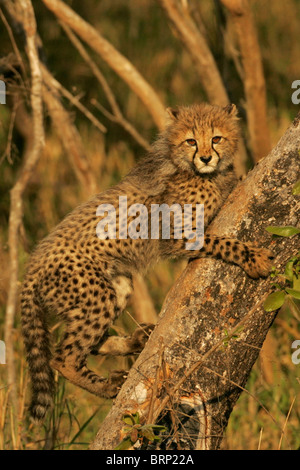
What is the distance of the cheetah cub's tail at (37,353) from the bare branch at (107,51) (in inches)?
90.4

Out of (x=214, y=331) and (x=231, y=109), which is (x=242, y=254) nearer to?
(x=214, y=331)

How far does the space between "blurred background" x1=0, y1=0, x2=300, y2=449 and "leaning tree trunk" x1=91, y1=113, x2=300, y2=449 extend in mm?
2482

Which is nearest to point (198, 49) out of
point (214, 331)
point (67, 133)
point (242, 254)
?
point (67, 133)

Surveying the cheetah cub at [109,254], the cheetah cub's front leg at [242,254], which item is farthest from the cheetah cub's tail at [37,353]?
the cheetah cub's front leg at [242,254]

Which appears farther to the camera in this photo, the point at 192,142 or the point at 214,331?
the point at 192,142

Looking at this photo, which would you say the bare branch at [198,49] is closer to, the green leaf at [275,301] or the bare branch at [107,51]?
the bare branch at [107,51]

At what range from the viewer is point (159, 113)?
637 centimetres

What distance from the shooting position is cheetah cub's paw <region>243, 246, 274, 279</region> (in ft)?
→ 9.73

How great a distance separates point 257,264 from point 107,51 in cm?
366

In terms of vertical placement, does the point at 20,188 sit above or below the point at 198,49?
below

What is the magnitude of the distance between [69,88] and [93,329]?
5.26 m

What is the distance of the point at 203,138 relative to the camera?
4.05m
